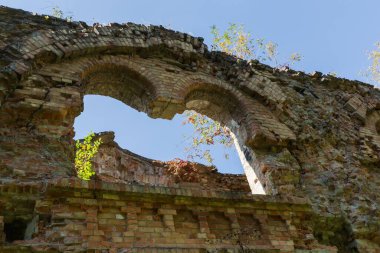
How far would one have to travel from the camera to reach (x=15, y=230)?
430cm

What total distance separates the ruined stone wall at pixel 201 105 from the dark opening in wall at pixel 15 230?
0.42m

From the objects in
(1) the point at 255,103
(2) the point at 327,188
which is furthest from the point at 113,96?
(2) the point at 327,188

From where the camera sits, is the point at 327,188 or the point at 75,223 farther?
the point at 327,188

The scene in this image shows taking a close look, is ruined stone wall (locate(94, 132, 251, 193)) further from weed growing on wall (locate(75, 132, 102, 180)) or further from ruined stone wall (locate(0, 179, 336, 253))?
ruined stone wall (locate(0, 179, 336, 253))

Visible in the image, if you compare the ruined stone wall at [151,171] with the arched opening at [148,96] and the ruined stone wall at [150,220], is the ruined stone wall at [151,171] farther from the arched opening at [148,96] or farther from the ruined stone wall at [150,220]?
the ruined stone wall at [150,220]

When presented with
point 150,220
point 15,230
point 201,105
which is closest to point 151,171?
point 201,105

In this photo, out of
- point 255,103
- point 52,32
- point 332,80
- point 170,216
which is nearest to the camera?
point 170,216

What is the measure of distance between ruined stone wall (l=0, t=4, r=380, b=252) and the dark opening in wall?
0.42 meters

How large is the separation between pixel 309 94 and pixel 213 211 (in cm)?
438

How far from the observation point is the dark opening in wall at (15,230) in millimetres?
4250

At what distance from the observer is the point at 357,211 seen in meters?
6.24

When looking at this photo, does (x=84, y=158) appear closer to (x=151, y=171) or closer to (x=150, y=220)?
(x=151, y=171)

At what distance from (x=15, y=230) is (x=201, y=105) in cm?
436

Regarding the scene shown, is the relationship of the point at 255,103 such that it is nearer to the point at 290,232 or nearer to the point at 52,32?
the point at 290,232
